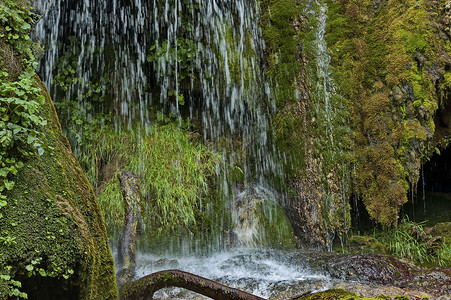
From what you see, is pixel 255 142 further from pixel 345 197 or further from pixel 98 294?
pixel 98 294

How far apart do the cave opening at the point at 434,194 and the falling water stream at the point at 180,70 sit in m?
3.77

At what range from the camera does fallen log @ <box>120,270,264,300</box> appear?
7.50ft

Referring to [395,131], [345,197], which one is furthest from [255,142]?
[395,131]

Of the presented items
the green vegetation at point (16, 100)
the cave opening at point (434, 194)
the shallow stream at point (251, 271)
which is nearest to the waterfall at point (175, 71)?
the shallow stream at point (251, 271)

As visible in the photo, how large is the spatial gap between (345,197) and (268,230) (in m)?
1.30

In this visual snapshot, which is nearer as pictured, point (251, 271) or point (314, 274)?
point (314, 274)

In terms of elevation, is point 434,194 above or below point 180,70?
below

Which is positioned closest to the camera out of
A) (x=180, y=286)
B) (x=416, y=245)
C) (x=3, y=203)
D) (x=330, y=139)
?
(x=3, y=203)

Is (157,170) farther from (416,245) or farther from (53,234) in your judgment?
(53,234)

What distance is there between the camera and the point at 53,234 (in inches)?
79.4

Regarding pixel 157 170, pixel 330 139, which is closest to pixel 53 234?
pixel 157 170

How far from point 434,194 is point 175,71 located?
6.63 meters

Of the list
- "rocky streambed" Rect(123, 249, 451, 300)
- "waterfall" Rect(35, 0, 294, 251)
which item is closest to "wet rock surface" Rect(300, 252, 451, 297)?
"rocky streambed" Rect(123, 249, 451, 300)

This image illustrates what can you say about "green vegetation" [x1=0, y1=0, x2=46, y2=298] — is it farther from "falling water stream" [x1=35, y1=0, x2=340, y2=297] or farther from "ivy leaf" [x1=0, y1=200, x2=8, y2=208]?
"falling water stream" [x1=35, y1=0, x2=340, y2=297]
